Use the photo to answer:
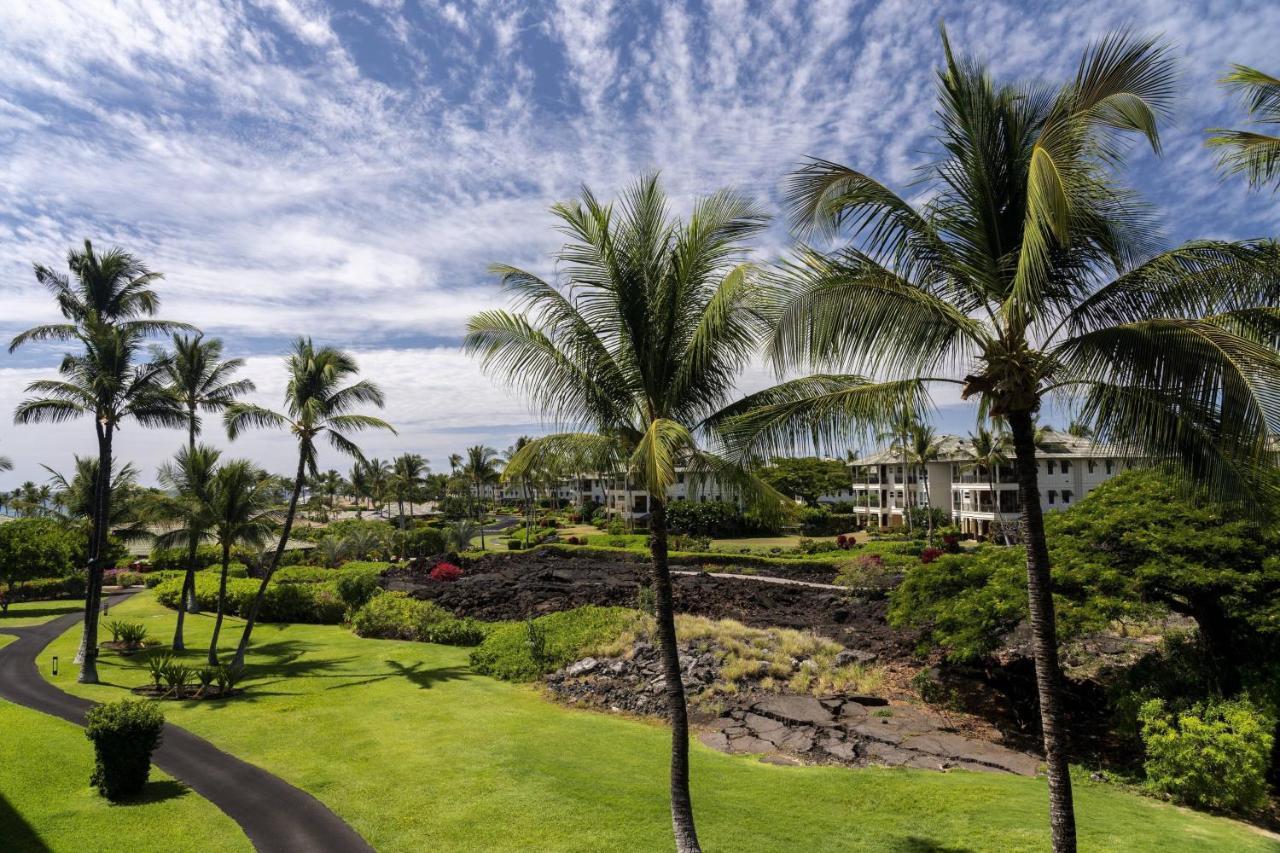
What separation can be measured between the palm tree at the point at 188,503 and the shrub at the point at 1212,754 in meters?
26.4

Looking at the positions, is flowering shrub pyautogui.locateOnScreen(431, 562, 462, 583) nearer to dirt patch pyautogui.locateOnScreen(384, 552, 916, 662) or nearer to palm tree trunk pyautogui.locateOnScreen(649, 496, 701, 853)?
dirt patch pyautogui.locateOnScreen(384, 552, 916, 662)

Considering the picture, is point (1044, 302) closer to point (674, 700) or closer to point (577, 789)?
point (674, 700)

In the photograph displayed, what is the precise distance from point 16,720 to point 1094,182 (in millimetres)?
23129

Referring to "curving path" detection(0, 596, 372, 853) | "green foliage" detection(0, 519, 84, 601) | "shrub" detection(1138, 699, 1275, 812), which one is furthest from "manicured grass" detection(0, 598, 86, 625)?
"shrub" detection(1138, 699, 1275, 812)

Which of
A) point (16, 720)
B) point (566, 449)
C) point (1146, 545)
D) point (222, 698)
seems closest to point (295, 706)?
point (222, 698)

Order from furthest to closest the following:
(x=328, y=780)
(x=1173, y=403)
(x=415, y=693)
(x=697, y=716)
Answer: (x=415, y=693), (x=697, y=716), (x=328, y=780), (x=1173, y=403)

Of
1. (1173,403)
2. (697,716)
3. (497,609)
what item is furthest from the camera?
(497,609)

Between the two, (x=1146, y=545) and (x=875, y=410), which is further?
(x=1146, y=545)

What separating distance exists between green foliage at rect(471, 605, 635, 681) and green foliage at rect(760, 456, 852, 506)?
50.8m

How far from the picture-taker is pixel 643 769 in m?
14.1

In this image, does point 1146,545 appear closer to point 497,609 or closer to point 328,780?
point 328,780

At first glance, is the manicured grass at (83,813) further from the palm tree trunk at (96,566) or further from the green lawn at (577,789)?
the palm tree trunk at (96,566)

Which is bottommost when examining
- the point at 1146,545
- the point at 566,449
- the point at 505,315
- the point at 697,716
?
the point at 697,716

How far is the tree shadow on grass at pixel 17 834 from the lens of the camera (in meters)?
9.92
